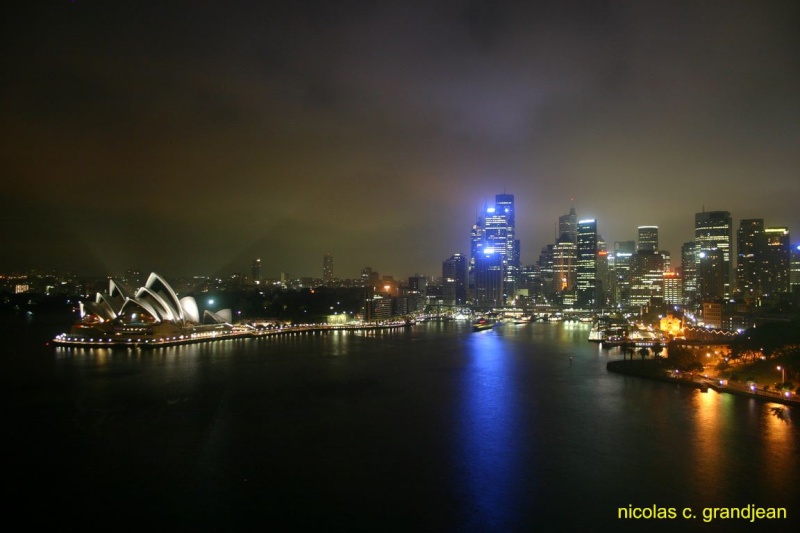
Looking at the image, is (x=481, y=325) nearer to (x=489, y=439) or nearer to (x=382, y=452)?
(x=489, y=439)

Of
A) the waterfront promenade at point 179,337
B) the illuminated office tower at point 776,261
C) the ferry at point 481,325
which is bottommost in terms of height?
the ferry at point 481,325

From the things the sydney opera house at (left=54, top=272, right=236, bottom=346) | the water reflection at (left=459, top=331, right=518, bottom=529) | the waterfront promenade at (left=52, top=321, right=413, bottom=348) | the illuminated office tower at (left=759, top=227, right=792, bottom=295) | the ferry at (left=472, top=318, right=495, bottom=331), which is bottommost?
the ferry at (left=472, top=318, right=495, bottom=331)

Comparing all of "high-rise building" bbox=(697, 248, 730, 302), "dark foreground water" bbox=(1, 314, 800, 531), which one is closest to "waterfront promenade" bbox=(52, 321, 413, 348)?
"dark foreground water" bbox=(1, 314, 800, 531)

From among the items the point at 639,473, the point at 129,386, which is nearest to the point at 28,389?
the point at 129,386

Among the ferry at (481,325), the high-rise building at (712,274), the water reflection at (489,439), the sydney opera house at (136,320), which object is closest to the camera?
the water reflection at (489,439)

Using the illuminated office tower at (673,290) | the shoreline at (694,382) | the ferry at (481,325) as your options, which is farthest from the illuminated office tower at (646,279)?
the shoreline at (694,382)

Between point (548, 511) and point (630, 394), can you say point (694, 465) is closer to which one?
point (548, 511)

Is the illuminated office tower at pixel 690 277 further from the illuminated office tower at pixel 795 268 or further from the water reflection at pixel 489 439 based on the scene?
the water reflection at pixel 489 439

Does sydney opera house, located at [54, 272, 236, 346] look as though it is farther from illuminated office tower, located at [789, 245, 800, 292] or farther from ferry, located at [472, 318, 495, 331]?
illuminated office tower, located at [789, 245, 800, 292]
